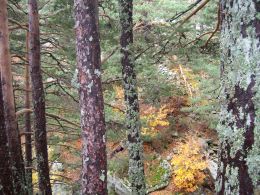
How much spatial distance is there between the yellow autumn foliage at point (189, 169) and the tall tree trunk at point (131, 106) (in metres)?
5.15

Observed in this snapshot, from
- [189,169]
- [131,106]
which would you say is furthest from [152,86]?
[189,169]

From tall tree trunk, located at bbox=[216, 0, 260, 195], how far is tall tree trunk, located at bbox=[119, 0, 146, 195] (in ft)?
16.7

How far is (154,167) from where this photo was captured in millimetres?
15070

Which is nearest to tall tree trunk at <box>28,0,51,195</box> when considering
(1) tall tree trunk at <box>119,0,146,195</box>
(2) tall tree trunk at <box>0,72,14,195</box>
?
(1) tall tree trunk at <box>119,0,146,195</box>

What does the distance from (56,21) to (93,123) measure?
586cm

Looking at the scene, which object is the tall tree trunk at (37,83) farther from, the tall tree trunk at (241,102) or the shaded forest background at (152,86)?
the tall tree trunk at (241,102)

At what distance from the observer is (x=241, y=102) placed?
2545 millimetres

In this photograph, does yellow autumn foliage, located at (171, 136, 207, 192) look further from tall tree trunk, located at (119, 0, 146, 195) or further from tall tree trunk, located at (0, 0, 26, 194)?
tall tree trunk, located at (0, 0, 26, 194)

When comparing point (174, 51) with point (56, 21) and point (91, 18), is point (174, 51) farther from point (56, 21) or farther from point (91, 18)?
point (56, 21)

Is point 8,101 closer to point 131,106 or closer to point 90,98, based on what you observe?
point 131,106

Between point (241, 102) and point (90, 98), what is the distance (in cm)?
284

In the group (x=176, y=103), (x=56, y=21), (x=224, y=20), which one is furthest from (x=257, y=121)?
(x=176, y=103)

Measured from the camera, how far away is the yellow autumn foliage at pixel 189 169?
41.4 feet

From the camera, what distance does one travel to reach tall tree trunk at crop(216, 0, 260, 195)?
248 centimetres
